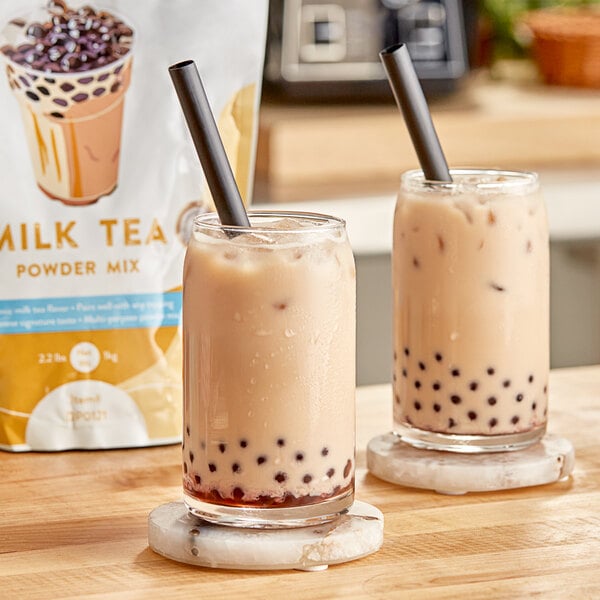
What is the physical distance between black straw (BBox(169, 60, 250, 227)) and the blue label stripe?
11.3 inches

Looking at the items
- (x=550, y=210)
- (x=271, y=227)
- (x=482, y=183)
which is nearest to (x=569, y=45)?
(x=550, y=210)

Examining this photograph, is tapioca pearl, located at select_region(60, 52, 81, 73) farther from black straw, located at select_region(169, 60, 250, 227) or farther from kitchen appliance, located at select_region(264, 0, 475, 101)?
kitchen appliance, located at select_region(264, 0, 475, 101)

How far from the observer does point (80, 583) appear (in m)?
0.77

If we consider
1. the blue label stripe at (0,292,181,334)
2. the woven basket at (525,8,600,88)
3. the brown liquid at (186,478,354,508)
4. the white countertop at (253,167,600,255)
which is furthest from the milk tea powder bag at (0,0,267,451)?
the woven basket at (525,8,600,88)

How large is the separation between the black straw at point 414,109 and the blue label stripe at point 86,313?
0.84 ft

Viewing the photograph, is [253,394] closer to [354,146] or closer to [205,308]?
[205,308]

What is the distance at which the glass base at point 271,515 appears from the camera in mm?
810

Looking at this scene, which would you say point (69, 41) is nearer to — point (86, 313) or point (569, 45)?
point (86, 313)

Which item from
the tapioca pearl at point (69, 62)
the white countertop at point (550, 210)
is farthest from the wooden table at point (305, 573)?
the white countertop at point (550, 210)

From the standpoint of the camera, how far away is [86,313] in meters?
1.06

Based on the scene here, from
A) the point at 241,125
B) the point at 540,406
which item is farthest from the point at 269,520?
the point at 241,125

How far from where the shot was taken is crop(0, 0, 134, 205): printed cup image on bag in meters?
1.02

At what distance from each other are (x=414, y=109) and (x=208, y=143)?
0.69 feet

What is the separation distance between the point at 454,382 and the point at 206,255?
258mm
